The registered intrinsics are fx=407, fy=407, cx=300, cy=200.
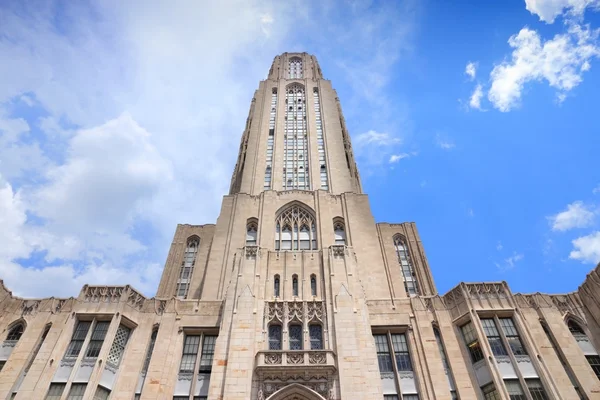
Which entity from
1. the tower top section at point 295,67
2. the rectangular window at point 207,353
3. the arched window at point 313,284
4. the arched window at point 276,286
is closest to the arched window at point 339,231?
the arched window at point 313,284

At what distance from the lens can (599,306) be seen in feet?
89.5

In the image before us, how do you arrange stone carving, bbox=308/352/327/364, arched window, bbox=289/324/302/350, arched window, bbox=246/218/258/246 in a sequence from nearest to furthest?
stone carving, bbox=308/352/327/364
arched window, bbox=289/324/302/350
arched window, bbox=246/218/258/246

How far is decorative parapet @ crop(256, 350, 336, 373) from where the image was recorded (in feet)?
80.7

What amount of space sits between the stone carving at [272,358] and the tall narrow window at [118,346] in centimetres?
989

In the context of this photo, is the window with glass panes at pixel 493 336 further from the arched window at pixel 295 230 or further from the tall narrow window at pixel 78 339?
the tall narrow window at pixel 78 339

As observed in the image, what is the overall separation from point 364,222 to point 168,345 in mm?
22014

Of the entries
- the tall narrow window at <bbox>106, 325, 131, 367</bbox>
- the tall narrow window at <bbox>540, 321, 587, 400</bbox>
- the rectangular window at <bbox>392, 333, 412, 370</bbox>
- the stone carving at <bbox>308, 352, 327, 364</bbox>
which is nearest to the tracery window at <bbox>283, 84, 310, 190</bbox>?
the rectangular window at <bbox>392, 333, 412, 370</bbox>

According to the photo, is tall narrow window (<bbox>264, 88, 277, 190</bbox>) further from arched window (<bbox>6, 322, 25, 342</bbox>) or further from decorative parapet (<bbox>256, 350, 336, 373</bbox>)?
arched window (<bbox>6, 322, 25, 342</bbox>)

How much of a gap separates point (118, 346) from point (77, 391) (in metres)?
3.55

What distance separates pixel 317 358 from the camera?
2511 cm

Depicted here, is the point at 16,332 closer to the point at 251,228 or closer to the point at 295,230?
the point at 251,228

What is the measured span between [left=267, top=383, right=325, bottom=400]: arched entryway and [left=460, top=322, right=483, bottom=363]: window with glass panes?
36.0 ft

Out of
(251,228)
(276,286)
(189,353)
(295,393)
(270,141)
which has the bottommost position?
(295,393)

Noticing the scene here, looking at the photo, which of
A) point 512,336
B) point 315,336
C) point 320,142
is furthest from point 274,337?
point 320,142
